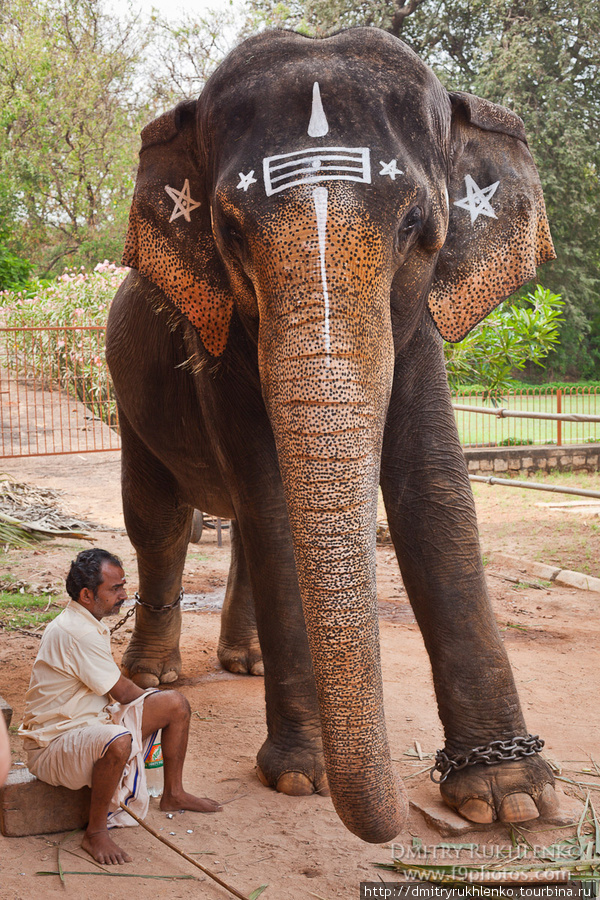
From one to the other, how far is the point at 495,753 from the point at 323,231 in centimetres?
195

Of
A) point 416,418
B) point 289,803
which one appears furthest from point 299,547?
point 289,803

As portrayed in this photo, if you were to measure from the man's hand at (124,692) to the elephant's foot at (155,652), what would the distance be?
1.78m

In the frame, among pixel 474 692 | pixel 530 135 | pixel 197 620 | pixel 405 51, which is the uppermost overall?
pixel 530 135

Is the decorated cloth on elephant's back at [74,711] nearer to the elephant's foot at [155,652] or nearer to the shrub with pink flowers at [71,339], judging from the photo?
the elephant's foot at [155,652]

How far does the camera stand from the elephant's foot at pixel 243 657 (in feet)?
17.2

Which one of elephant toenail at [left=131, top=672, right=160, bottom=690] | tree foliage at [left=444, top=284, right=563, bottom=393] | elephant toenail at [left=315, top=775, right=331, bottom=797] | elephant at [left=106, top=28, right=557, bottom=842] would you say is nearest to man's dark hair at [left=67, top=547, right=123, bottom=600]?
elephant at [left=106, top=28, right=557, bottom=842]

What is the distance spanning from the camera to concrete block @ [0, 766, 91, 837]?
312 centimetres

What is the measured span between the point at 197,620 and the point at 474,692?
3.54m

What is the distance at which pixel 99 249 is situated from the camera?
29.5 m

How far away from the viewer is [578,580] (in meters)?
7.29

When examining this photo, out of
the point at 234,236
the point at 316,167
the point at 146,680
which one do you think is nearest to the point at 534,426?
the point at 146,680

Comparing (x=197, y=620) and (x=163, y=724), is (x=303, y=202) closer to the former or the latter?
(x=163, y=724)

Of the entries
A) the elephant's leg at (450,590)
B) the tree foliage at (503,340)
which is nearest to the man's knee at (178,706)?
the elephant's leg at (450,590)

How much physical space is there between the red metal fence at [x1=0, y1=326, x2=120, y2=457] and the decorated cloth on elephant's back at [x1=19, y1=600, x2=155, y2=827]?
10.7 meters
